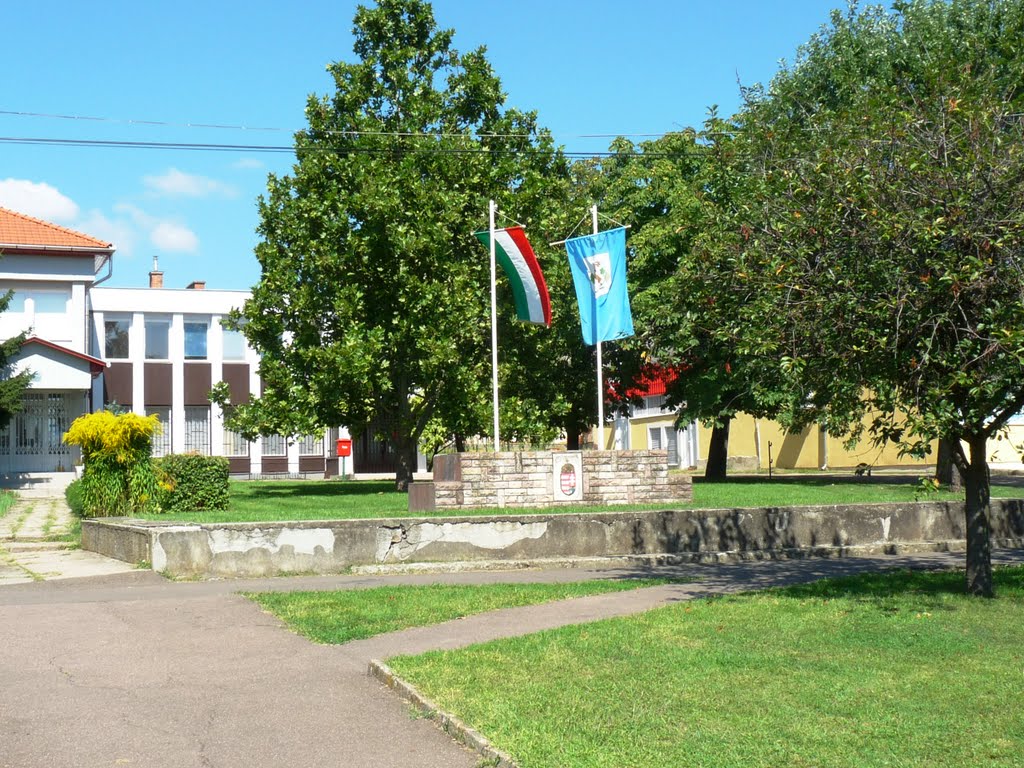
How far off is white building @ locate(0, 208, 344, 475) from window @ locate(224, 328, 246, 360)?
1.7 inches

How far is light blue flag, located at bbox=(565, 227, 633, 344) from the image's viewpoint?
67.6 feet

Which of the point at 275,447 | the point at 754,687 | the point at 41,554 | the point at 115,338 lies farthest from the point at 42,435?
the point at 754,687

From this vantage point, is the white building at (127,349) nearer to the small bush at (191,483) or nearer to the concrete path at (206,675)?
the small bush at (191,483)

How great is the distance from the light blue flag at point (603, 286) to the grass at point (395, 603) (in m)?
7.39

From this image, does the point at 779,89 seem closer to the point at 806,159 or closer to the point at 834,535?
the point at 834,535

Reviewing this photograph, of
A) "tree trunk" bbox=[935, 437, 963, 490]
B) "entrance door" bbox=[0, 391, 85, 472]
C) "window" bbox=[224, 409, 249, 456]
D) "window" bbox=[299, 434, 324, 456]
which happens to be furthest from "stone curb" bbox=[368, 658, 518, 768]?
"window" bbox=[299, 434, 324, 456]

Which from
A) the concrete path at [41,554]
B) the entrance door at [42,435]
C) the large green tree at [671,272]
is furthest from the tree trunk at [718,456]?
the entrance door at [42,435]

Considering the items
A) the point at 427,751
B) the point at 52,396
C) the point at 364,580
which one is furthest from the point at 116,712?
the point at 52,396

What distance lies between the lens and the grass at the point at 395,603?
10.8 meters

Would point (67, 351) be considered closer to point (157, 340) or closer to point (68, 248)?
point (68, 248)

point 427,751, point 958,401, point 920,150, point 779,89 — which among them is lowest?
point 427,751

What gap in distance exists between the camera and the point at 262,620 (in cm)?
1154

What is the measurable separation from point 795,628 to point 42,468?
35.3m

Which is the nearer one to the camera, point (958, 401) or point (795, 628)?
point (795, 628)
